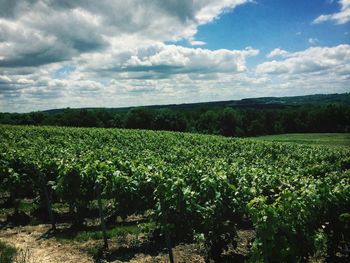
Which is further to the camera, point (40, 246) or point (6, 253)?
point (40, 246)

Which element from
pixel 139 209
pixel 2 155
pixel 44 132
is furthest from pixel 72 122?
pixel 139 209

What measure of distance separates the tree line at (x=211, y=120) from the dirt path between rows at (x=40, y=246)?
64854 mm

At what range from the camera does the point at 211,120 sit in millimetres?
83875

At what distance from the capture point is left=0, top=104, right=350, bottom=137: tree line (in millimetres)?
76188

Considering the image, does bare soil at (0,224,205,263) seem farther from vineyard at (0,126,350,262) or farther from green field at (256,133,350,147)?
green field at (256,133,350,147)

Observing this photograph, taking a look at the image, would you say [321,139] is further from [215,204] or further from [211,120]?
[215,204]

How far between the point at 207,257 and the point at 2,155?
31.7 ft

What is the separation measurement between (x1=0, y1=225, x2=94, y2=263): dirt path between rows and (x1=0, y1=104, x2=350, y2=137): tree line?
213ft

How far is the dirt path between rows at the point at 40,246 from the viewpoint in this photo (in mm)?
7379

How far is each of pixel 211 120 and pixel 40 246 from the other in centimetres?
7732

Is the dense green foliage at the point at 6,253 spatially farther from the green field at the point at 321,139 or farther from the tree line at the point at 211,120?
the tree line at the point at 211,120

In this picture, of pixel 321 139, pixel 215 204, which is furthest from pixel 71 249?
pixel 321 139

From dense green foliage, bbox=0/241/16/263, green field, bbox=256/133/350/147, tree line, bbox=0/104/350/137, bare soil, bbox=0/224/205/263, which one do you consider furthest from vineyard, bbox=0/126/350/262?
tree line, bbox=0/104/350/137

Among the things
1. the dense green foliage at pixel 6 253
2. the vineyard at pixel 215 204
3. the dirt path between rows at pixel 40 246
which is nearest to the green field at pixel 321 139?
the vineyard at pixel 215 204
